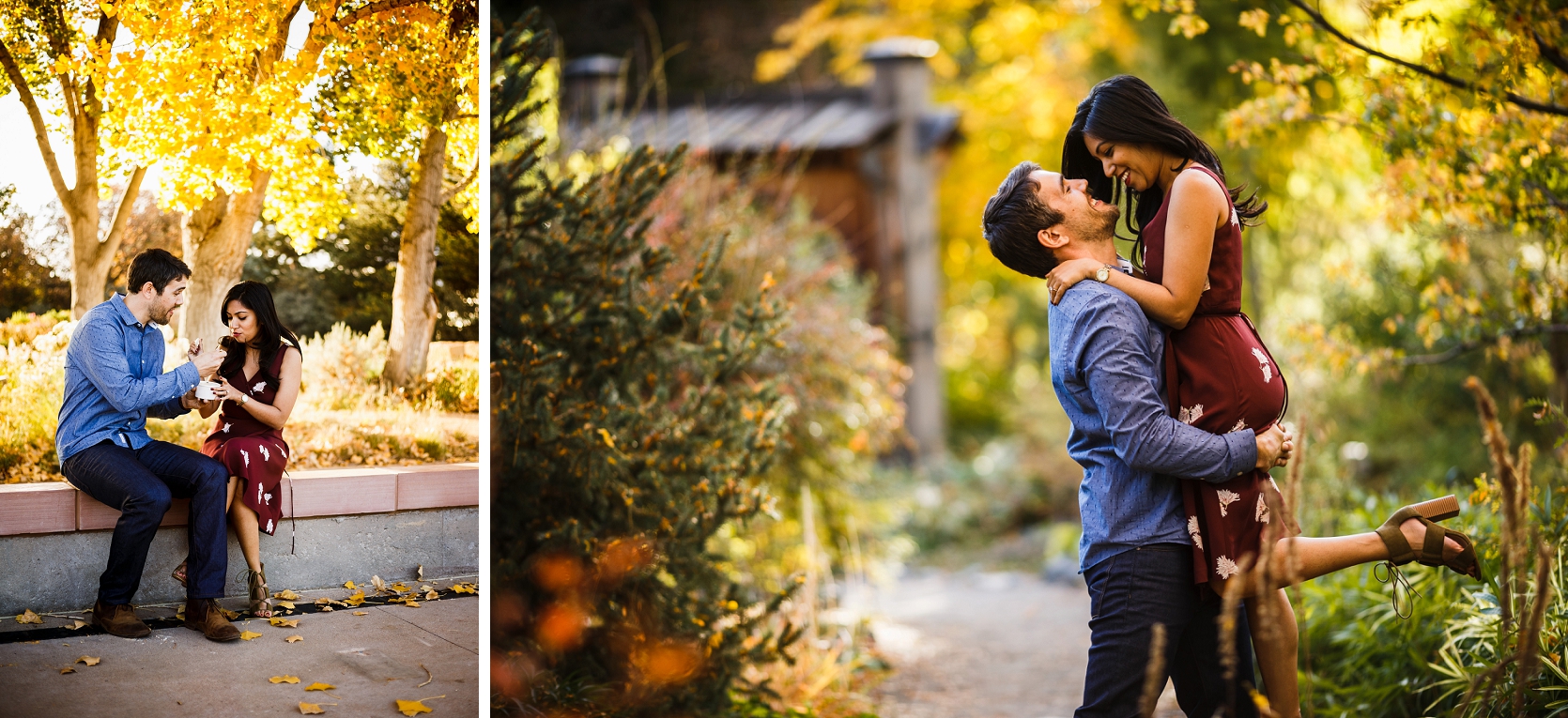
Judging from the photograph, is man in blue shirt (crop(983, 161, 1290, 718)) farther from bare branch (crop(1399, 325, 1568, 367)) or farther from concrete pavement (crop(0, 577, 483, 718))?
bare branch (crop(1399, 325, 1568, 367))

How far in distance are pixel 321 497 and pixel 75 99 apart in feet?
3.41

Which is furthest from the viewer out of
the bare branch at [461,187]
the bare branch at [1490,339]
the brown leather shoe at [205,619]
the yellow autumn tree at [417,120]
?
the bare branch at [1490,339]

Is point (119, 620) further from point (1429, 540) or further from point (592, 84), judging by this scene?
point (592, 84)

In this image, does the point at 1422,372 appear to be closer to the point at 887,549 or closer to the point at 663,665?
the point at 887,549

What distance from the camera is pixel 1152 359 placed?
78.6 inches


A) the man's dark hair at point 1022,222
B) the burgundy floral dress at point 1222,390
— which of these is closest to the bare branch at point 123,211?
the man's dark hair at point 1022,222

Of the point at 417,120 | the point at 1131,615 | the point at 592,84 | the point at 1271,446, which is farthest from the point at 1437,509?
the point at 592,84

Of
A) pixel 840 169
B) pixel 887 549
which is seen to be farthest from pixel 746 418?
pixel 840 169

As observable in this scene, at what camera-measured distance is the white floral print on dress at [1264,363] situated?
199 cm

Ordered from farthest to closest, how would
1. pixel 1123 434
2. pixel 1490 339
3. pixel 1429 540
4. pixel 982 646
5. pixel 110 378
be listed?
pixel 982 646 < pixel 1490 339 < pixel 110 378 < pixel 1429 540 < pixel 1123 434

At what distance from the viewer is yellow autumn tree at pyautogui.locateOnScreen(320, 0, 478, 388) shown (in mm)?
2436

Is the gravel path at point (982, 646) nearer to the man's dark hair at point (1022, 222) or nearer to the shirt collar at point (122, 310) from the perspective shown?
the man's dark hair at point (1022, 222)

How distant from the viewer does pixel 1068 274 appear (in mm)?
1982

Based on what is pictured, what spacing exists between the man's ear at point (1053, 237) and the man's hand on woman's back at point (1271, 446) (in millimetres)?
531
